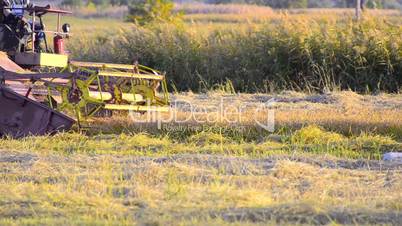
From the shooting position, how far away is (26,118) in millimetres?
13508

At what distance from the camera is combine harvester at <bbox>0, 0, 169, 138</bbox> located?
44.0 feet

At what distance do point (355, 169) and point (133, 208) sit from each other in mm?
3523

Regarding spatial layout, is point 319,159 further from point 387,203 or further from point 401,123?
point 401,123

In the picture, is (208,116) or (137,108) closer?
(137,108)

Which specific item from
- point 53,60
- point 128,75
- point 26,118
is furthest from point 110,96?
point 53,60

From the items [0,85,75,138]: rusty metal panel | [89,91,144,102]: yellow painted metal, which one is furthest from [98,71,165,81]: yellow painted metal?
[0,85,75,138]: rusty metal panel

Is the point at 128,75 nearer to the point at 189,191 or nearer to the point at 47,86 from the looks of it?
the point at 47,86

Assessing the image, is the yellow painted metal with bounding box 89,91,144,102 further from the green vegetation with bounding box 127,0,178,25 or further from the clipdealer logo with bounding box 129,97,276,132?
the green vegetation with bounding box 127,0,178,25

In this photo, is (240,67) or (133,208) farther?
(240,67)

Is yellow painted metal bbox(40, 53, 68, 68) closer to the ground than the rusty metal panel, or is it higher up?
higher up

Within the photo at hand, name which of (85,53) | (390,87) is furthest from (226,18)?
(390,87)

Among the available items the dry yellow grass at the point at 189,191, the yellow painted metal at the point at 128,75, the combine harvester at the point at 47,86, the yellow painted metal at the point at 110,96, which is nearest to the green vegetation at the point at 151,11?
the combine harvester at the point at 47,86

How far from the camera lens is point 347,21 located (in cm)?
2405

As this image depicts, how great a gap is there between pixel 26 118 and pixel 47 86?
67cm
